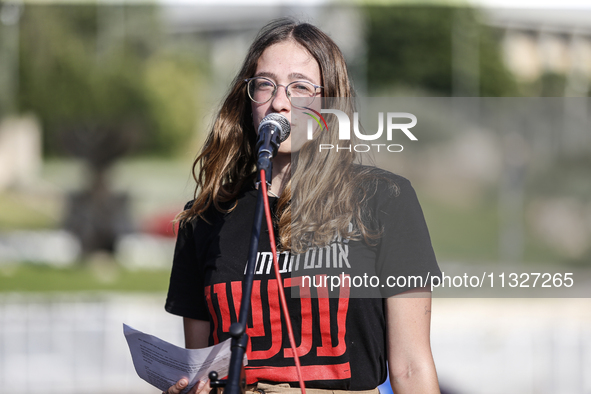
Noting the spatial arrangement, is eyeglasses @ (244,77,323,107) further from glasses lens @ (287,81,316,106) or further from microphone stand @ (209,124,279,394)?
microphone stand @ (209,124,279,394)

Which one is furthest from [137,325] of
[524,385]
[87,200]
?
[87,200]

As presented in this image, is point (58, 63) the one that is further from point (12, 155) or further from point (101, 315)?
point (101, 315)

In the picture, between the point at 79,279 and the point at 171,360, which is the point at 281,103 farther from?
the point at 79,279

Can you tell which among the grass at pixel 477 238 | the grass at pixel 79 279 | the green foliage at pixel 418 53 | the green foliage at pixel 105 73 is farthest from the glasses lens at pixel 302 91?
the green foliage at pixel 418 53

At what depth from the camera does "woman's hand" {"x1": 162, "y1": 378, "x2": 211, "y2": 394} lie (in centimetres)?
177

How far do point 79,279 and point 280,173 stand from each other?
42.9ft

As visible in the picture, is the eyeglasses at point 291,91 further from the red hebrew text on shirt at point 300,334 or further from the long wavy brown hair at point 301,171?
the red hebrew text on shirt at point 300,334

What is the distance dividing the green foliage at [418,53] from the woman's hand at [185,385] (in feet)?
102

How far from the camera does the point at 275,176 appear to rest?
2.19 metres

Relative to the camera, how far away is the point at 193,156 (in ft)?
12.8

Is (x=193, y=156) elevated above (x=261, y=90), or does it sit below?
above

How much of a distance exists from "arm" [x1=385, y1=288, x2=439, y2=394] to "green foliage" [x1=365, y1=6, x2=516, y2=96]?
30.9 metres

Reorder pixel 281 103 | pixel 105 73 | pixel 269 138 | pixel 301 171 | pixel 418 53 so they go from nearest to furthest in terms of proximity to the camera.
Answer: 1. pixel 269 138
2. pixel 281 103
3. pixel 301 171
4. pixel 105 73
5. pixel 418 53

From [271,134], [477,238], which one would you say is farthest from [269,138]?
[477,238]
